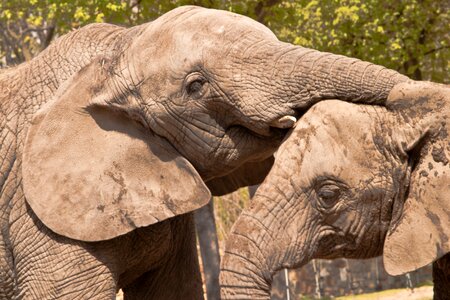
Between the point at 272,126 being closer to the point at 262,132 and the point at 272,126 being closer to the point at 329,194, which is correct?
the point at 262,132

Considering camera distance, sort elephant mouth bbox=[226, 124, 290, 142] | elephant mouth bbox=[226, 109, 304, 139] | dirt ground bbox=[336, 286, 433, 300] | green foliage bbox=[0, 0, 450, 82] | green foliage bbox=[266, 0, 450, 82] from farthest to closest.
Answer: dirt ground bbox=[336, 286, 433, 300], green foliage bbox=[266, 0, 450, 82], green foliage bbox=[0, 0, 450, 82], elephant mouth bbox=[226, 124, 290, 142], elephant mouth bbox=[226, 109, 304, 139]

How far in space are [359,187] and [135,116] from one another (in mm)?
1362

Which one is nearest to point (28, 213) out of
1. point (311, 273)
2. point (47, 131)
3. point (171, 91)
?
point (47, 131)

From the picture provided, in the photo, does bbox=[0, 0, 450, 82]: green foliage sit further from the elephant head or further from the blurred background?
the elephant head

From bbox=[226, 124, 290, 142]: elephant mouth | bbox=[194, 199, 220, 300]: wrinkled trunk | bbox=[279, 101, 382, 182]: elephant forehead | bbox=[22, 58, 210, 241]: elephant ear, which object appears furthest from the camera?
bbox=[194, 199, 220, 300]: wrinkled trunk

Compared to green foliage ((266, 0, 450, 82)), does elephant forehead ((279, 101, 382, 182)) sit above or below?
above

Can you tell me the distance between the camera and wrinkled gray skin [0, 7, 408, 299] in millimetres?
6930

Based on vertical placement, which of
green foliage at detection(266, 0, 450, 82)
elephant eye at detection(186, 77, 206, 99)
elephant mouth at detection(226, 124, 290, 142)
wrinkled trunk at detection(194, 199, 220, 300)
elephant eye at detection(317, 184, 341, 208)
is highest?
elephant eye at detection(186, 77, 206, 99)

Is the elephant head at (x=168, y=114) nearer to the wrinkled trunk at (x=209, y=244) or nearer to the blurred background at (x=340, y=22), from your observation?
the blurred background at (x=340, y=22)

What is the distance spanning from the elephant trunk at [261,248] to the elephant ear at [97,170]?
2.00 ft

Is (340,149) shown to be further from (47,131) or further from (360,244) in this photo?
(47,131)

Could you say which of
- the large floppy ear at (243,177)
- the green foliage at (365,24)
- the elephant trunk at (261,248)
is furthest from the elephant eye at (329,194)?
the green foliage at (365,24)

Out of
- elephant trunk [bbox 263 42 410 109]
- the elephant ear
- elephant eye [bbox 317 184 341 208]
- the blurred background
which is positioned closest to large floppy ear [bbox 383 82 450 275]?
elephant trunk [bbox 263 42 410 109]

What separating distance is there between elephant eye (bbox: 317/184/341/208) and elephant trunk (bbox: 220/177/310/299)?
0.14 metres
